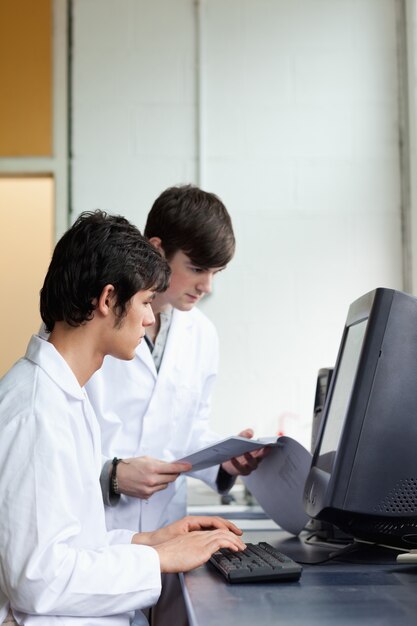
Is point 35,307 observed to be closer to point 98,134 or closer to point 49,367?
point 98,134

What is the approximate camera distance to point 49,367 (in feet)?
4.20

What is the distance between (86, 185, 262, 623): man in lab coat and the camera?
6.64 ft

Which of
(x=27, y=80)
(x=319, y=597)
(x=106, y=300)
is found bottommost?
(x=319, y=597)

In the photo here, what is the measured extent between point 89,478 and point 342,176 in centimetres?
241

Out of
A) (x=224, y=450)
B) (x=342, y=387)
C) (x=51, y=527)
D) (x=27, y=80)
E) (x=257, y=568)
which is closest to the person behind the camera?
(x=51, y=527)

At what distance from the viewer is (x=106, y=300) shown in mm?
1365

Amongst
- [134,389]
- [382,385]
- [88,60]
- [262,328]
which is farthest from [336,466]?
[88,60]

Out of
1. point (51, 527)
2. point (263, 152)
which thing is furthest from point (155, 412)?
point (263, 152)

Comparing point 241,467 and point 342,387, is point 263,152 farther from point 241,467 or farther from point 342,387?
point 342,387

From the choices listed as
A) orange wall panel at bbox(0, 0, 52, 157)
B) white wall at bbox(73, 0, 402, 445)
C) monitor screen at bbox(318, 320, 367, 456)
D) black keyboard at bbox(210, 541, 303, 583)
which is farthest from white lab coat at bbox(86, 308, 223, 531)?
orange wall panel at bbox(0, 0, 52, 157)

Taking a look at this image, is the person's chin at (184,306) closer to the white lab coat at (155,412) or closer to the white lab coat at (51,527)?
the white lab coat at (155,412)

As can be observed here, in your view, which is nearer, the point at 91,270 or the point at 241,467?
the point at 91,270

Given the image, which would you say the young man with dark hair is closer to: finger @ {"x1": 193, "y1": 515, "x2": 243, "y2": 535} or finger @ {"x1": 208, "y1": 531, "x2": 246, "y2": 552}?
finger @ {"x1": 193, "y1": 515, "x2": 243, "y2": 535}

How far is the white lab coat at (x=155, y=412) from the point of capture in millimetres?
2037
